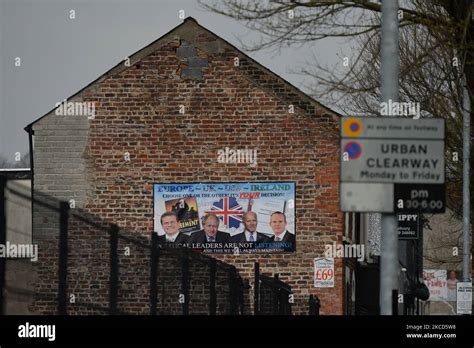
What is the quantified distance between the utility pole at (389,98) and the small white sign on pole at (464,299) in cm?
1999

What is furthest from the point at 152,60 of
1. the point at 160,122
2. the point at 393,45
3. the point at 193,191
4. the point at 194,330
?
the point at 393,45

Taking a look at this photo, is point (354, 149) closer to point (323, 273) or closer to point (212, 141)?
point (323, 273)

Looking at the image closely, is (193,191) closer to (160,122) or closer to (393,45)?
Answer: (160,122)

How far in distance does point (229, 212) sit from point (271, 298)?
373 cm

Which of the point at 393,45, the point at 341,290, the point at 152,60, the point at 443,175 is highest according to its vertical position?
the point at 152,60

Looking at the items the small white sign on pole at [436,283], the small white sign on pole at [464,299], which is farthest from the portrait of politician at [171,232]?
the small white sign on pole at [436,283]

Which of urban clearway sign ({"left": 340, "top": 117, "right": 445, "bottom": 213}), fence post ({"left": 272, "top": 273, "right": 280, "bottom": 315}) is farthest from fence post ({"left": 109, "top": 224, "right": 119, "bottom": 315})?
urban clearway sign ({"left": 340, "top": 117, "right": 445, "bottom": 213})

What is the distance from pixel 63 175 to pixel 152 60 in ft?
11.1

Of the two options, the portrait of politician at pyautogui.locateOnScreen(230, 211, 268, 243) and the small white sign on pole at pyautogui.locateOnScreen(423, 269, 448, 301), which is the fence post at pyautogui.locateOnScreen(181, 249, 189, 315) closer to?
the portrait of politician at pyautogui.locateOnScreen(230, 211, 268, 243)

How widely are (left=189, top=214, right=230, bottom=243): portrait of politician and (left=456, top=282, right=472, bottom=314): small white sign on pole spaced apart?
6.67 m

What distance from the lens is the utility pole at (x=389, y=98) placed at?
1029cm

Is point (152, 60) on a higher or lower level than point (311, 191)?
higher

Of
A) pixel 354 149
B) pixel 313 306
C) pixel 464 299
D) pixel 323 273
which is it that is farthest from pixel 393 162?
pixel 464 299

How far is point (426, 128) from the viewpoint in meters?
9.83
